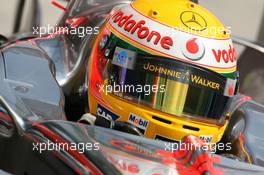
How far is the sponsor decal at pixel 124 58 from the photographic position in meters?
1.89

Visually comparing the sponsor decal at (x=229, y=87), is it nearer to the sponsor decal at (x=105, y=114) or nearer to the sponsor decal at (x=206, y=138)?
the sponsor decal at (x=206, y=138)

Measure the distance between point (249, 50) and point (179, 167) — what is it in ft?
5.03

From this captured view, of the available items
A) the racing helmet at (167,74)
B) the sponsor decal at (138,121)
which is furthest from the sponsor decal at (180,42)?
the sponsor decal at (138,121)

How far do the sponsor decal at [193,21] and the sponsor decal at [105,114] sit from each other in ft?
1.12

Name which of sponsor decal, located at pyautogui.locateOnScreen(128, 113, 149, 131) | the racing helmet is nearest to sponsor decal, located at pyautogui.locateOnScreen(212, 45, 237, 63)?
the racing helmet

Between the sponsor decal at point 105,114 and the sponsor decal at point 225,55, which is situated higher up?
the sponsor decal at point 225,55

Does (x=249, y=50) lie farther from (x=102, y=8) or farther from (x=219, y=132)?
(x=219, y=132)

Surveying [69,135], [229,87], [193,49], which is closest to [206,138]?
[229,87]

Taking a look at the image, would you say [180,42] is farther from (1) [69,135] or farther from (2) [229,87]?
(1) [69,135]

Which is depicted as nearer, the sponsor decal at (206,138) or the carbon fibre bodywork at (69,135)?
the carbon fibre bodywork at (69,135)

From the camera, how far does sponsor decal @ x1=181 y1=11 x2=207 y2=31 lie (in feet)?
6.34

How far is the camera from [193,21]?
196 cm

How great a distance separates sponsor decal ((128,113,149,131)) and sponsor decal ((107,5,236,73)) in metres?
0.19

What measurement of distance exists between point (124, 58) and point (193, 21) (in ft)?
0.78
